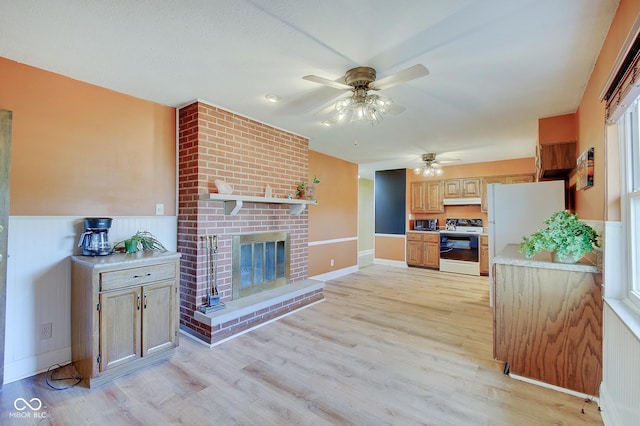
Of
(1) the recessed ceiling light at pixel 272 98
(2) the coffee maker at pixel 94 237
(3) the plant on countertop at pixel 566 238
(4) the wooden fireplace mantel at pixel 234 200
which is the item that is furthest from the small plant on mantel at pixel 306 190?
(3) the plant on countertop at pixel 566 238

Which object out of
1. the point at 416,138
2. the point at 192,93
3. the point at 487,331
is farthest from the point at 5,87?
the point at 487,331

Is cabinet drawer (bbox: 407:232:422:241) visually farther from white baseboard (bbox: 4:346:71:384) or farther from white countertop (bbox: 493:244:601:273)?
white baseboard (bbox: 4:346:71:384)

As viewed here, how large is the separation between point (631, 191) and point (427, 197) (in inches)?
203

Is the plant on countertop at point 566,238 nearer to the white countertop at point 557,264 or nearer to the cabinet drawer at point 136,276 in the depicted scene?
the white countertop at point 557,264

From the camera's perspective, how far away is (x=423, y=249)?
6512 millimetres

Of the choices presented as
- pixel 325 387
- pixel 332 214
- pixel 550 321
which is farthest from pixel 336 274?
pixel 550 321

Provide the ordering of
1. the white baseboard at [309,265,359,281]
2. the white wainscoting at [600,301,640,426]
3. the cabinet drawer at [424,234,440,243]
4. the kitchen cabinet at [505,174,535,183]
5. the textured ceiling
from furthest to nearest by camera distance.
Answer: the cabinet drawer at [424,234,440,243]
the kitchen cabinet at [505,174,535,183]
the white baseboard at [309,265,359,281]
the textured ceiling
the white wainscoting at [600,301,640,426]

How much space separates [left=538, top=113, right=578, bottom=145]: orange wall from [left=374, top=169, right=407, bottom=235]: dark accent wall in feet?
12.0

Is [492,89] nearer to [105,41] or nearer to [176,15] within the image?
[176,15]

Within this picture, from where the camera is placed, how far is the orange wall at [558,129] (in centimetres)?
319

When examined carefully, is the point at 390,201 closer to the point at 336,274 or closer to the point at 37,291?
the point at 336,274

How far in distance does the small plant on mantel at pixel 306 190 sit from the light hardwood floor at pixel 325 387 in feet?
5.69

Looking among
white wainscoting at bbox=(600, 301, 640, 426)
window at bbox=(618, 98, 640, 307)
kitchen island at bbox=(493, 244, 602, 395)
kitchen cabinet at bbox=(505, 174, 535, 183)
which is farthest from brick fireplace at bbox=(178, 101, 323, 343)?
kitchen cabinet at bbox=(505, 174, 535, 183)

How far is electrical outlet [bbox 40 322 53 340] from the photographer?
7.43 ft
